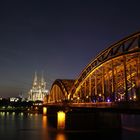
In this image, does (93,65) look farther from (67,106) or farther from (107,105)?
(107,105)

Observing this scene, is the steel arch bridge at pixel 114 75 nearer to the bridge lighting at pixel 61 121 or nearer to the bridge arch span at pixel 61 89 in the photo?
the bridge lighting at pixel 61 121

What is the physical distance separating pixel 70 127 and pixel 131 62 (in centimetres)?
2481

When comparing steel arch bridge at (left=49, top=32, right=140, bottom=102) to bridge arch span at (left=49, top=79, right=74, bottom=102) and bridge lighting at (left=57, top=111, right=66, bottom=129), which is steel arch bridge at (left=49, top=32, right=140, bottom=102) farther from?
bridge arch span at (left=49, top=79, right=74, bottom=102)

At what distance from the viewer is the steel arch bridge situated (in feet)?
156

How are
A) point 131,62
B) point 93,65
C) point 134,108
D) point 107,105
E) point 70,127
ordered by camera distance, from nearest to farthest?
point 134,108 < point 107,105 < point 131,62 < point 93,65 < point 70,127

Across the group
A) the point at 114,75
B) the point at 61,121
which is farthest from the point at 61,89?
the point at 114,75

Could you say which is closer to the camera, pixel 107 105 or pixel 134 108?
pixel 134 108

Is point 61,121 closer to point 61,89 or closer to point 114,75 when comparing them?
point 114,75

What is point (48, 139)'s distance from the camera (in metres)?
54.9

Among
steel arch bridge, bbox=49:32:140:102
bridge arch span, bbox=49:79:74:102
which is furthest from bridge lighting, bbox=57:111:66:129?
bridge arch span, bbox=49:79:74:102

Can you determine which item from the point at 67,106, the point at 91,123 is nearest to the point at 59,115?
the point at 67,106

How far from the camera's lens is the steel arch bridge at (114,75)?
156 feet

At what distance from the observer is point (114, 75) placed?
2331 inches

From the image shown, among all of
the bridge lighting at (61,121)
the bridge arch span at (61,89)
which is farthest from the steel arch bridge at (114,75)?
the bridge arch span at (61,89)
